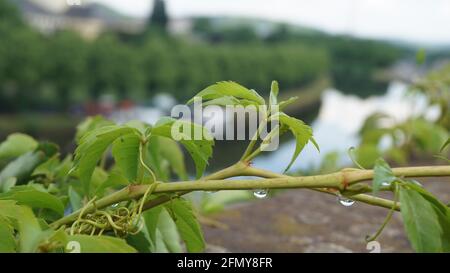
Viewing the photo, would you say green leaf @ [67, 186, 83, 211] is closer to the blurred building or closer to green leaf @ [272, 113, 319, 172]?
green leaf @ [272, 113, 319, 172]

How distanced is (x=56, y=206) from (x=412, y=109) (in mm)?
1631

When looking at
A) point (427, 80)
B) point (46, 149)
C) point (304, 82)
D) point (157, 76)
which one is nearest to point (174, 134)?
point (46, 149)

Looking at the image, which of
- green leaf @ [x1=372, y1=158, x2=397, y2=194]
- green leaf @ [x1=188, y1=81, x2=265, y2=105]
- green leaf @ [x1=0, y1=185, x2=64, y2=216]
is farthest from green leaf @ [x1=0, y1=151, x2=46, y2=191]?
green leaf @ [x1=372, y1=158, x2=397, y2=194]

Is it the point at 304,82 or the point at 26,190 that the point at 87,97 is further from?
the point at 26,190

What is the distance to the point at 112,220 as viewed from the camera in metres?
0.43

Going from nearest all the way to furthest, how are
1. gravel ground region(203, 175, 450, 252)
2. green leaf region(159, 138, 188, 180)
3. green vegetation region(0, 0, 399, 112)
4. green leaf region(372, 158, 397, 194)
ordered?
green leaf region(372, 158, 397, 194)
green leaf region(159, 138, 188, 180)
gravel ground region(203, 175, 450, 252)
green vegetation region(0, 0, 399, 112)

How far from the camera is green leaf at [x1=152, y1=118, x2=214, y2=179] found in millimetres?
403

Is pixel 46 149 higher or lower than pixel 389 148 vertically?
higher

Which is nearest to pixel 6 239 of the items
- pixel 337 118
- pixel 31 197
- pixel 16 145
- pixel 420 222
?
pixel 31 197

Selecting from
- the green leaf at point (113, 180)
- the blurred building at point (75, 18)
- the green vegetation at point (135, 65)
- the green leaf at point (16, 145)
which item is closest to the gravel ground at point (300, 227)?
the green leaf at point (16, 145)

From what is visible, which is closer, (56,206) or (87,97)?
(56,206)

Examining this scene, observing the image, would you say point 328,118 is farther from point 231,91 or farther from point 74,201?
point 231,91

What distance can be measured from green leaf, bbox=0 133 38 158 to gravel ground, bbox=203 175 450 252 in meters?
0.30

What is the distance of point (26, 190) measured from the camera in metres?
0.44
